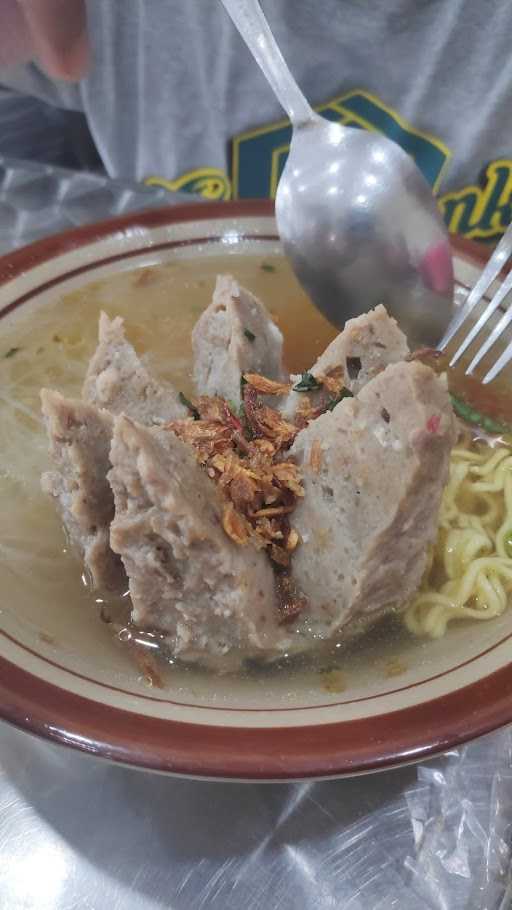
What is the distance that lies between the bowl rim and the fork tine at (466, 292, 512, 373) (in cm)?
88

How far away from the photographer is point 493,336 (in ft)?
5.64

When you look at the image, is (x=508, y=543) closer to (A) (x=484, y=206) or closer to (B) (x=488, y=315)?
(B) (x=488, y=315)

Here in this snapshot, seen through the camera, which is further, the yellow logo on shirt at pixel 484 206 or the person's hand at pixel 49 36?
the yellow logo on shirt at pixel 484 206

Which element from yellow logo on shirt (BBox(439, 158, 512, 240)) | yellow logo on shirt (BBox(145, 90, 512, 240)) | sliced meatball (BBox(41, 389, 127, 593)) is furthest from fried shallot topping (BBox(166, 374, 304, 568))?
yellow logo on shirt (BBox(439, 158, 512, 240))

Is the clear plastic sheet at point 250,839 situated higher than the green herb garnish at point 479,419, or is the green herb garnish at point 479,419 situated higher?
the green herb garnish at point 479,419

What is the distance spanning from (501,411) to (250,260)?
0.84 m

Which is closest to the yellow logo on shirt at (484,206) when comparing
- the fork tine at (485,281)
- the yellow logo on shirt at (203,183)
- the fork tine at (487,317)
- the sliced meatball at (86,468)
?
the yellow logo on shirt at (203,183)

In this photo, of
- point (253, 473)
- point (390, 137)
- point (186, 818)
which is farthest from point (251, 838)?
point (390, 137)

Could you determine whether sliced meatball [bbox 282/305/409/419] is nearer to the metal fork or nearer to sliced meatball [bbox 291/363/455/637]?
sliced meatball [bbox 291/363/455/637]

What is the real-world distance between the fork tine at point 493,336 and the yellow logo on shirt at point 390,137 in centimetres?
145

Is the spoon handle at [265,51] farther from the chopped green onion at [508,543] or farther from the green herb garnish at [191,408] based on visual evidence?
the chopped green onion at [508,543]

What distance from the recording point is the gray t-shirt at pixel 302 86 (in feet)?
8.85

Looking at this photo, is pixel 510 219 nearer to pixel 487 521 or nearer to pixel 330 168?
pixel 330 168

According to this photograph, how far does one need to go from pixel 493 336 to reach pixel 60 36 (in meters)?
2.33
